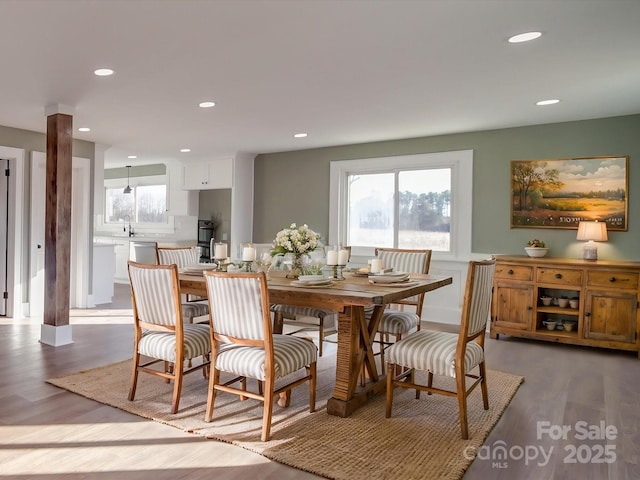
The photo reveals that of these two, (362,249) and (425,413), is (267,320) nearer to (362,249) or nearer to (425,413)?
(425,413)

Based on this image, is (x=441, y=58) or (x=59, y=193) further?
(x=59, y=193)

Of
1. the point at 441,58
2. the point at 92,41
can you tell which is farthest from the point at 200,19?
the point at 441,58

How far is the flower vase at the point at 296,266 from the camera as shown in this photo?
3.38 metres

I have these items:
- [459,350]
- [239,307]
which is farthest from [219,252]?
[459,350]

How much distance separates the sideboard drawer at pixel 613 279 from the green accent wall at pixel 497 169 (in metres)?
0.46

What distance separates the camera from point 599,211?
4.84 m

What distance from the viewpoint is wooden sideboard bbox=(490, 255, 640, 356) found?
436 centimetres

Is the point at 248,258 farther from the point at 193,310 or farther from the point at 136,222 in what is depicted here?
the point at 136,222

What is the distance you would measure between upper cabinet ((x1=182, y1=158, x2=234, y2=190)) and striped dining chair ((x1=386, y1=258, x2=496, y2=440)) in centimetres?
514

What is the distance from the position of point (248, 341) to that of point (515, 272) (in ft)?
11.0

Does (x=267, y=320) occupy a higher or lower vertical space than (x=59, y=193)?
lower

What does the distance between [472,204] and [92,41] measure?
4227 millimetres

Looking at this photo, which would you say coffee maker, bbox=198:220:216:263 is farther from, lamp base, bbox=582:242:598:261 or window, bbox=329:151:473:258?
lamp base, bbox=582:242:598:261

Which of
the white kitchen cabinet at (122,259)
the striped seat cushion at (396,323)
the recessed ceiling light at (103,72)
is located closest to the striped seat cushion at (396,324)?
the striped seat cushion at (396,323)
